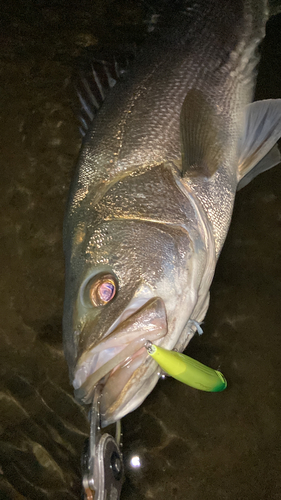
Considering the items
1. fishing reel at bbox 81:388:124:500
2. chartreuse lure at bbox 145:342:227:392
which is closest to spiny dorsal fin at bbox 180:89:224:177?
chartreuse lure at bbox 145:342:227:392

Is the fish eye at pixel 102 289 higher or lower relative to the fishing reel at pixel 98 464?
higher

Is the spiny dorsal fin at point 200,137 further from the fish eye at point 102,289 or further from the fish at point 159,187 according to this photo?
the fish eye at point 102,289

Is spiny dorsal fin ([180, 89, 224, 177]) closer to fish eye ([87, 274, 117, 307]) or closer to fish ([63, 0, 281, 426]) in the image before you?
fish ([63, 0, 281, 426])

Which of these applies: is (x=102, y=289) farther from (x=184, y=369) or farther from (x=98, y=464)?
(x=98, y=464)

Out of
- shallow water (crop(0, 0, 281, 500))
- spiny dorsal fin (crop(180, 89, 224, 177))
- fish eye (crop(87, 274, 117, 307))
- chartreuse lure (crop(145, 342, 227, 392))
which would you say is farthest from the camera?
shallow water (crop(0, 0, 281, 500))

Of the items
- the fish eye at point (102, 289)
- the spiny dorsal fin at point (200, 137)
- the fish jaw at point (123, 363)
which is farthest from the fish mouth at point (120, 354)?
the spiny dorsal fin at point (200, 137)

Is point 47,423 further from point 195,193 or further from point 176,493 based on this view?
point 195,193

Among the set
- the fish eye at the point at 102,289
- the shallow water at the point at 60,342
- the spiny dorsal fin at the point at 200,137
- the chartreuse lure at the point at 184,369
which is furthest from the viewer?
the shallow water at the point at 60,342
